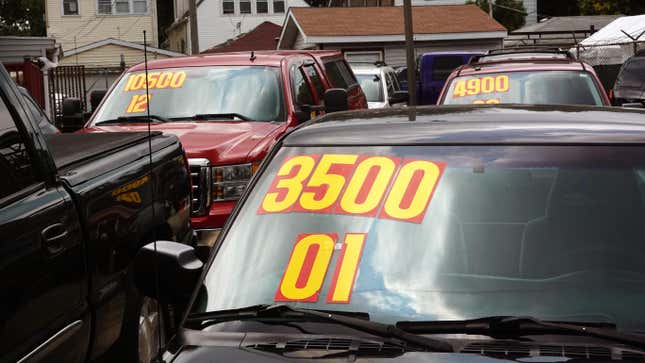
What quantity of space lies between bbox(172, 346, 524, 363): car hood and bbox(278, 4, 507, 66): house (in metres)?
41.4

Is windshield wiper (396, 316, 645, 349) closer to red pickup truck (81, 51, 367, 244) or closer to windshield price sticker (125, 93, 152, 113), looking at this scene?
red pickup truck (81, 51, 367, 244)

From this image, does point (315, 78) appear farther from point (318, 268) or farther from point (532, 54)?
point (318, 268)

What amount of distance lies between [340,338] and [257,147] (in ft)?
21.1

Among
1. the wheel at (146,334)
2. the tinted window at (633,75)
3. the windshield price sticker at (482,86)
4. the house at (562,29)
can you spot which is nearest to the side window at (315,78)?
the windshield price sticker at (482,86)

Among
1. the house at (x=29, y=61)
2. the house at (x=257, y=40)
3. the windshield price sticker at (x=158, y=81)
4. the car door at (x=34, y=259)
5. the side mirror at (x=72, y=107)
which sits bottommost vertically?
the house at (x=257, y=40)

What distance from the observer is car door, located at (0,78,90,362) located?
13.7ft

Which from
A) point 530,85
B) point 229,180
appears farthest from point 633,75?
point 229,180

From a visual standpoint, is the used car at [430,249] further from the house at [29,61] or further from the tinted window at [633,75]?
the house at [29,61]

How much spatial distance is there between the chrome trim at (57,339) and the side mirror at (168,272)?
0.66 metres

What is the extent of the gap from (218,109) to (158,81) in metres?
0.76

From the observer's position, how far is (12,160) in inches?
188

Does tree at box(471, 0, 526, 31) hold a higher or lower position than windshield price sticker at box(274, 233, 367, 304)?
lower

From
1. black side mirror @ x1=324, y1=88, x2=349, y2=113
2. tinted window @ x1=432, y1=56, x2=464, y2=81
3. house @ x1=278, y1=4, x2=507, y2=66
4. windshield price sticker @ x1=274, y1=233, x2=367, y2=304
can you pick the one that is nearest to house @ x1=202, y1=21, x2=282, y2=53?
house @ x1=278, y1=4, x2=507, y2=66

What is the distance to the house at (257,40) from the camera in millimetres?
53500
